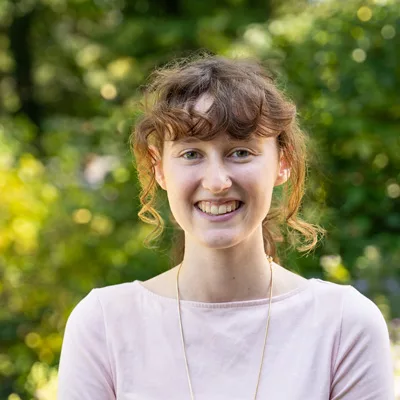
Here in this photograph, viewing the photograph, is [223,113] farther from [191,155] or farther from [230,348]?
[230,348]

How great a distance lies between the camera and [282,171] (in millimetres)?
1762

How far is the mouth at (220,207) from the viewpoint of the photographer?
1.59 m

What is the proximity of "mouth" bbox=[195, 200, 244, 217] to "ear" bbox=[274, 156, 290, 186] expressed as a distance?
0.17 m

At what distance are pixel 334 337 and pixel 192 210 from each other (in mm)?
419

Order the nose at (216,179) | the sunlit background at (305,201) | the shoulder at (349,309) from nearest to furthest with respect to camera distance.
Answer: the nose at (216,179) → the shoulder at (349,309) → the sunlit background at (305,201)

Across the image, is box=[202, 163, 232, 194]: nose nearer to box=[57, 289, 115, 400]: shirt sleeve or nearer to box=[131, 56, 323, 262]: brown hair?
box=[131, 56, 323, 262]: brown hair

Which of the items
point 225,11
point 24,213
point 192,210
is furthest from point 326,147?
point 225,11

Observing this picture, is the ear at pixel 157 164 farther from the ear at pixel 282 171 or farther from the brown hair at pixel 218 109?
the ear at pixel 282 171

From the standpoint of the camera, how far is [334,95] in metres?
3.40

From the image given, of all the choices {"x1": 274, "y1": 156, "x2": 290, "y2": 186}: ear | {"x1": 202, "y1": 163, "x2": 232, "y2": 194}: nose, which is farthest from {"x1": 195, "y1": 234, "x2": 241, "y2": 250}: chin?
{"x1": 274, "y1": 156, "x2": 290, "y2": 186}: ear

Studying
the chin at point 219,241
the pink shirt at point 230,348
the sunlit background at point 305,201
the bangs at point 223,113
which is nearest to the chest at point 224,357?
the pink shirt at point 230,348

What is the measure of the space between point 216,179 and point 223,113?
13 cm

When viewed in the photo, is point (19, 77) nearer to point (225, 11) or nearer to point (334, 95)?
point (225, 11)

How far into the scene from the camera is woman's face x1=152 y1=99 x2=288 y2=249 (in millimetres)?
1590
